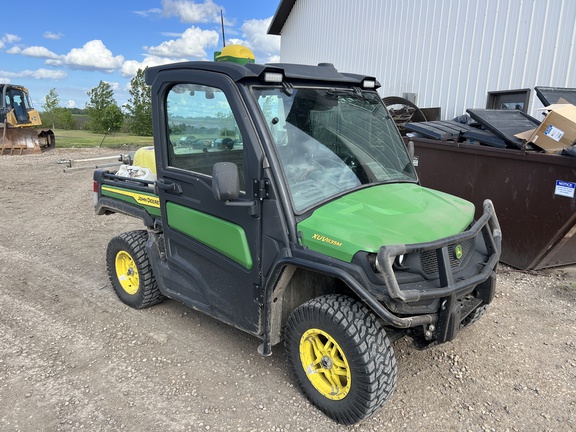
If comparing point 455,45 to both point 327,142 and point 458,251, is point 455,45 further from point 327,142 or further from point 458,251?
point 458,251

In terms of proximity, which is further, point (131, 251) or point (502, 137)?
point (502, 137)

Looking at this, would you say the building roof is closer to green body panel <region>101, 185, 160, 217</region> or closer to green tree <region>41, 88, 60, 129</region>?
green body panel <region>101, 185, 160, 217</region>

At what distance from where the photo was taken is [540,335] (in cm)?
399

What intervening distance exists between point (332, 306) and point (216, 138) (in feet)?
4.57

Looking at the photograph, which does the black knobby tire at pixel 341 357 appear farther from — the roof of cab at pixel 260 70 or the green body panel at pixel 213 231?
the roof of cab at pixel 260 70

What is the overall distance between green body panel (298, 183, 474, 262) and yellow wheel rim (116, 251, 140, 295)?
2.22 meters

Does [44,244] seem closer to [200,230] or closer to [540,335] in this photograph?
[200,230]

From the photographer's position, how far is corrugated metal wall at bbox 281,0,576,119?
7.04 metres

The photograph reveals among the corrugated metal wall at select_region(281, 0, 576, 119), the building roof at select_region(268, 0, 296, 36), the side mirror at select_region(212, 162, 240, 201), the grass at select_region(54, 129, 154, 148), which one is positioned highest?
the building roof at select_region(268, 0, 296, 36)

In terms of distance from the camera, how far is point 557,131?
192 inches

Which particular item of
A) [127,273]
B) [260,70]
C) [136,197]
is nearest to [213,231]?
[260,70]

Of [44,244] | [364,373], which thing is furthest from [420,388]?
[44,244]

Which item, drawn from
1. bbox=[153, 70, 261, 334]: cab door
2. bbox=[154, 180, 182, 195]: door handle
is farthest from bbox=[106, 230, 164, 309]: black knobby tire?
bbox=[154, 180, 182, 195]: door handle

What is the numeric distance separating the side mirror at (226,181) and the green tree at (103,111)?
39.1 m
